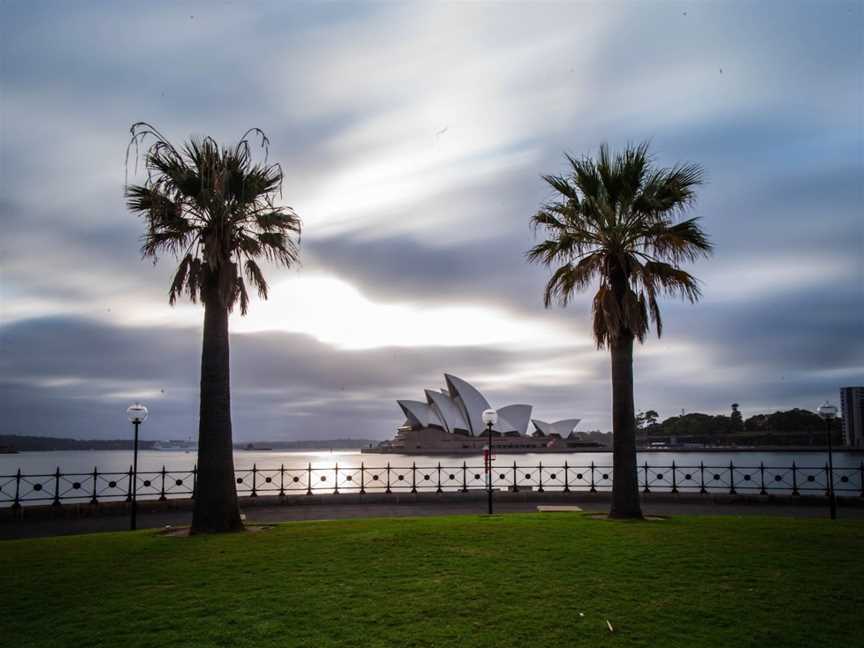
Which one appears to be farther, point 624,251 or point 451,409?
point 451,409

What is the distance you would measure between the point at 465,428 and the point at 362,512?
8437cm

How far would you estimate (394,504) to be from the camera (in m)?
20.3

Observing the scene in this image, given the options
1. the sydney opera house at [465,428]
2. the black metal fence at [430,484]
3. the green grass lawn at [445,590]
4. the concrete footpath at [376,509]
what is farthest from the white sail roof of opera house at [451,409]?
the green grass lawn at [445,590]

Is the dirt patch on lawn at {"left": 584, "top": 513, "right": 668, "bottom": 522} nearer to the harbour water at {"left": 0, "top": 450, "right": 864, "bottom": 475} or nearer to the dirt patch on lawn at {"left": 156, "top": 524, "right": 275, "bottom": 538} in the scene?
the dirt patch on lawn at {"left": 156, "top": 524, "right": 275, "bottom": 538}

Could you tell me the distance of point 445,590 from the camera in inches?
287

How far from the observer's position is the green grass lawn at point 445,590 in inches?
231

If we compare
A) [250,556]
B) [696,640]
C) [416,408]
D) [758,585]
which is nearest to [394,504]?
[250,556]

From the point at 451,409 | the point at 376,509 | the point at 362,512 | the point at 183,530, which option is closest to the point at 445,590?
the point at 183,530

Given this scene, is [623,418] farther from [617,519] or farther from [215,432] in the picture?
[215,432]

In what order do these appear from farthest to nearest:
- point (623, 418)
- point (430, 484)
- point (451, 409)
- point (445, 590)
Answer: point (451, 409), point (430, 484), point (623, 418), point (445, 590)

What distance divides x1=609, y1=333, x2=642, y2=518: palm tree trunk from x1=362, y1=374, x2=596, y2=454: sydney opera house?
7291cm

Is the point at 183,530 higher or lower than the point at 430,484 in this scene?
higher

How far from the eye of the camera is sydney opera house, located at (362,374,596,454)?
92188 mm

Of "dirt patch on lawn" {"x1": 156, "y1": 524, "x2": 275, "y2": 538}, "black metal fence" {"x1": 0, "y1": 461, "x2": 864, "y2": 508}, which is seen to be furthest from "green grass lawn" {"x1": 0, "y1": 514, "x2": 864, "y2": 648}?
"black metal fence" {"x1": 0, "y1": 461, "x2": 864, "y2": 508}
